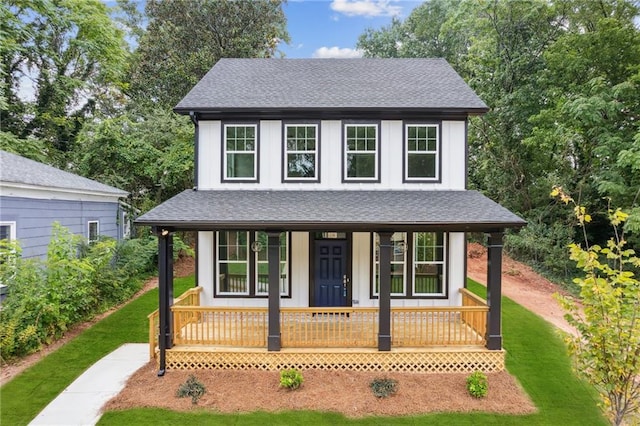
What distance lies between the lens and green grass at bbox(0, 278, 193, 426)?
20.5 feet

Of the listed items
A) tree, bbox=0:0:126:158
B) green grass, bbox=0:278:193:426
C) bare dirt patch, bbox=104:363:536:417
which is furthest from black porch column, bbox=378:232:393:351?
tree, bbox=0:0:126:158

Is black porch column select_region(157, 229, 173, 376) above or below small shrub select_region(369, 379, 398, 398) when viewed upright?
above

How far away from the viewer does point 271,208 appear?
813 centimetres

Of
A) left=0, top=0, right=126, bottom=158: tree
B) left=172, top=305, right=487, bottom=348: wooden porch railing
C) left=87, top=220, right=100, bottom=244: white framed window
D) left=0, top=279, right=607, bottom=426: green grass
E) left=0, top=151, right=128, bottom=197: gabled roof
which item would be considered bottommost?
left=0, top=279, right=607, bottom=426: green grass

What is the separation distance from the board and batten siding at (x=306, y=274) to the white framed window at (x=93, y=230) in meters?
5.87

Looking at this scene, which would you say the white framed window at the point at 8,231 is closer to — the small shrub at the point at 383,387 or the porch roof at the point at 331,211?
the porch roof at the point at 331,211

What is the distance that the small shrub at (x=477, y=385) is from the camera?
21.2ft

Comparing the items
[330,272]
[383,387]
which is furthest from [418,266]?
[383,387]

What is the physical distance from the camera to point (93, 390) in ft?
22.2

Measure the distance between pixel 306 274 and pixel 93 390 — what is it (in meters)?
5.23

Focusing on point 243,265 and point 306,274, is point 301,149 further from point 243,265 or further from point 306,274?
point 243,265

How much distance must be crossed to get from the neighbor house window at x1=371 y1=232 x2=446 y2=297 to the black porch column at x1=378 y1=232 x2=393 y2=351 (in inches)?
69.9

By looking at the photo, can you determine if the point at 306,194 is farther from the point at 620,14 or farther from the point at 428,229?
the point at 620,14

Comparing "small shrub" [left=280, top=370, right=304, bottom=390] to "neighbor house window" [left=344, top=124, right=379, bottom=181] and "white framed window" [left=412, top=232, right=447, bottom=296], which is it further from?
"neighbor house window" [left=344, top=124, right=379, bottom=181]
